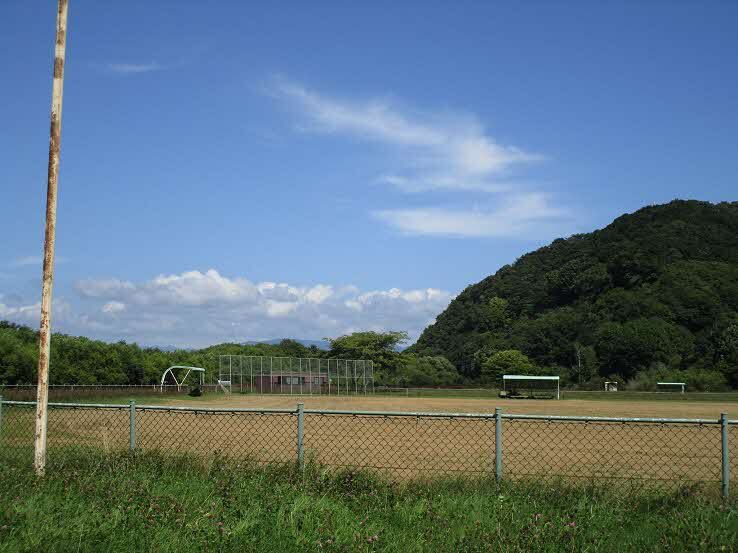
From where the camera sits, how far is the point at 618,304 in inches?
3681

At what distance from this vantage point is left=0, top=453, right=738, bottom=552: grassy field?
16.7 feet

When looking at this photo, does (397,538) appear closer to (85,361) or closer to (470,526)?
(470,526)

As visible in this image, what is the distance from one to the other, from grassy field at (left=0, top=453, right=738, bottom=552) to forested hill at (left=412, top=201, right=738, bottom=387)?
73.2 m

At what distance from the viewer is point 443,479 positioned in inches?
302

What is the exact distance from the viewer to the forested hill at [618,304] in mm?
83625

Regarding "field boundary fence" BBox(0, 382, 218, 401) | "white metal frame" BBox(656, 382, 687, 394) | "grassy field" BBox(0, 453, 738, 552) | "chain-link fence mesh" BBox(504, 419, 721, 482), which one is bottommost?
"white metal frame" BBox(656, 382, 687, 394)

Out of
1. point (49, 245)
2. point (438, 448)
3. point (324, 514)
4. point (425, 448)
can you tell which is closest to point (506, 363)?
point (438, 448)

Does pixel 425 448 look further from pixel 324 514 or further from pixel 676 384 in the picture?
pixel 676 384

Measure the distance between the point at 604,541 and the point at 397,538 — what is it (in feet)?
4.67

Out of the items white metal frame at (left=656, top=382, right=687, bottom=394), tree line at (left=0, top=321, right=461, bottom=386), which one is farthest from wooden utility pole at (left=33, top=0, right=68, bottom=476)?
white metal frame at (left=656, top=382, right=687, bottom=394)

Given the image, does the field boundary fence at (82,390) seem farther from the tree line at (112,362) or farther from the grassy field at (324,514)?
the grassy field at (324,514)

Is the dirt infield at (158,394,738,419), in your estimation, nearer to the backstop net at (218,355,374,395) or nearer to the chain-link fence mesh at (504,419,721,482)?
the backstop net at (218,355,374,395)

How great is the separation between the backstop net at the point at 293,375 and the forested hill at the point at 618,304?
2909 cm

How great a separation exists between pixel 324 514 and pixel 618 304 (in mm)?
92987
